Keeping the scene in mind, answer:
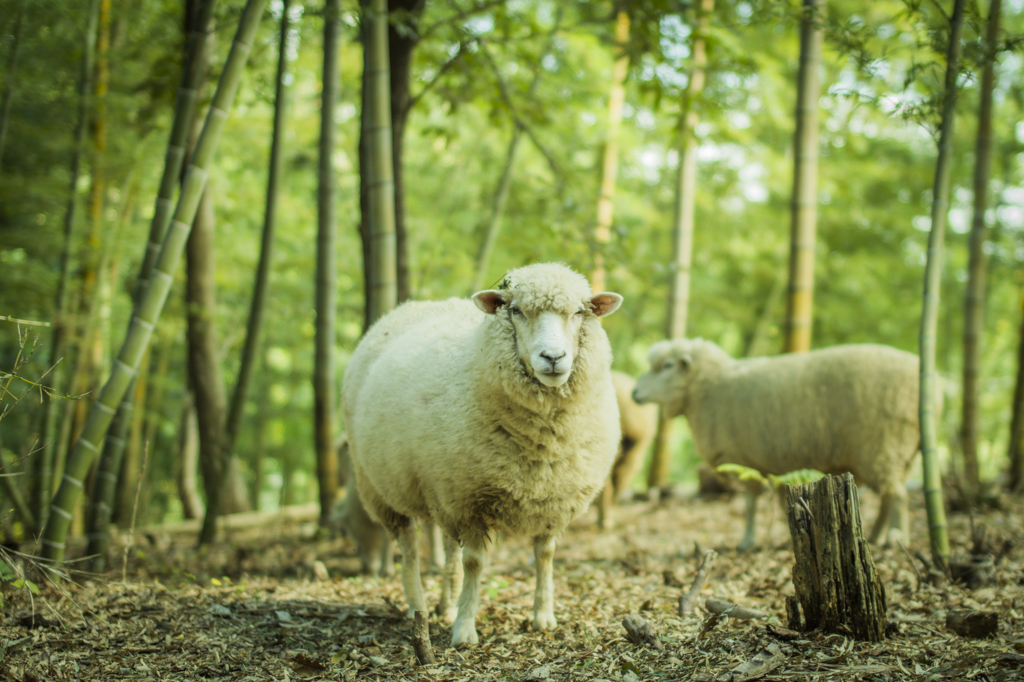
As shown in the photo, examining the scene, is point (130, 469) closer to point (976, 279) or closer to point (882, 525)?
point (882, 525)

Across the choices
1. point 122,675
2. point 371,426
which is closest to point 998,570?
point 371,426

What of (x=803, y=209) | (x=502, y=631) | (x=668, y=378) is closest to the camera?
(x=502, y=631)

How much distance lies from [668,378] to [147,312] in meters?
4.30

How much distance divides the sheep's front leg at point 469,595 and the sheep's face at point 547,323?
3.24ft

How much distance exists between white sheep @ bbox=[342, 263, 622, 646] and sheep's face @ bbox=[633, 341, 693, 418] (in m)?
2.68

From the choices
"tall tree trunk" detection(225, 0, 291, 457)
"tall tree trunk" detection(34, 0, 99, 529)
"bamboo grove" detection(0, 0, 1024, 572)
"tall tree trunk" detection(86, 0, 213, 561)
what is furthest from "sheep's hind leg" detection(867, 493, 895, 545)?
"tall tree trunk" detection(34, 0, 99, 529)

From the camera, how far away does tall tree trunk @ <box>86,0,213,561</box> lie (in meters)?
4.52

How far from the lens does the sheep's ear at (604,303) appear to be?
3453 millimetres

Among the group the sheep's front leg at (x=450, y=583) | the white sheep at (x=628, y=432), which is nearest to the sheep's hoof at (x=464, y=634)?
the sheep's front leg at (x=450, y=583)

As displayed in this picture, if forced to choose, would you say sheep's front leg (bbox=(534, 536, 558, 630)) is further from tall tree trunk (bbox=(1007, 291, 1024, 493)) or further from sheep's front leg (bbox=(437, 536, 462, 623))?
tall tree trunk (bbox=(1007, 291, 1024, 493))

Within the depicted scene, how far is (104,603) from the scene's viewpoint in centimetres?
376

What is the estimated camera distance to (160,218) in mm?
4574

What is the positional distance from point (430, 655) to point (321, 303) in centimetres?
375

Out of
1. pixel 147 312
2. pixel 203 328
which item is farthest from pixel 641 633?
pixel 203 328
